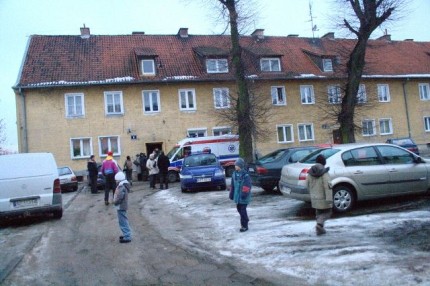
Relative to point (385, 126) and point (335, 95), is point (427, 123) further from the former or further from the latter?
point (335, 95)

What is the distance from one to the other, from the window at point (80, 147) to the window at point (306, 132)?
16014 mm

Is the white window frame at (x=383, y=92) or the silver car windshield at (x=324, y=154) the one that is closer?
the silver car windshield at (x=324, y=154)

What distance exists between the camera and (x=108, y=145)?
27.9m

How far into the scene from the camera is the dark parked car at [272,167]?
13578mm

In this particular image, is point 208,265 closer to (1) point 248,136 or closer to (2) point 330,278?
(2) point 330,278

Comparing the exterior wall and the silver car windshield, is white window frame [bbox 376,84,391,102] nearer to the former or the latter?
the exterior wall

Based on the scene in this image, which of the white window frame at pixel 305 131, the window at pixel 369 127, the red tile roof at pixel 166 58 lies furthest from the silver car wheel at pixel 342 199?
the window at pixel 369 127

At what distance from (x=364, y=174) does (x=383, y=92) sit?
27291 millimetres

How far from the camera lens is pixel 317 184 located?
7.85m

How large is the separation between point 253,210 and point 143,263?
4.95 m

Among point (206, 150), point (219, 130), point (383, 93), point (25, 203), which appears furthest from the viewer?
point (383, 93)

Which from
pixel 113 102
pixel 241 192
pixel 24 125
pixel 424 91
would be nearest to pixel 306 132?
pixel 424 91

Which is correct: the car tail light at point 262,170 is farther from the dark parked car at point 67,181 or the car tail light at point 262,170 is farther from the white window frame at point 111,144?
the white window frame at point 111,144

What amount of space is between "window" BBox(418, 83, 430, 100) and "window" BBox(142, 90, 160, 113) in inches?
931
